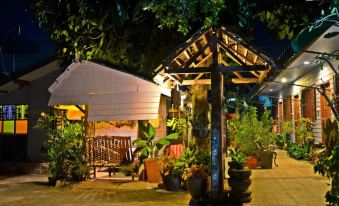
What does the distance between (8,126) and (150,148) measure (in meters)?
8.77

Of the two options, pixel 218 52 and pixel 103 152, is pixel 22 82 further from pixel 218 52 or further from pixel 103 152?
pixel 218 52

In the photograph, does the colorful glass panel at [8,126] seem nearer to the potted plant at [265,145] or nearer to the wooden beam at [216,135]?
the potted plant at [265,145]

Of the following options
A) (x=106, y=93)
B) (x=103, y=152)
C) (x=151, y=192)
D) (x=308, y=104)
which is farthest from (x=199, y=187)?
(x=308, y=104)

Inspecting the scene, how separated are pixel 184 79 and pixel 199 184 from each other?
145 inches

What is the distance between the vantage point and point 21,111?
17.4m

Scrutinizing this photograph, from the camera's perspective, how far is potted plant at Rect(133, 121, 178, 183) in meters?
11.9

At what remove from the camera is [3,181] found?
45.2ft

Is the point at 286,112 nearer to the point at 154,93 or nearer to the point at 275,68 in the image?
the point at 154,93

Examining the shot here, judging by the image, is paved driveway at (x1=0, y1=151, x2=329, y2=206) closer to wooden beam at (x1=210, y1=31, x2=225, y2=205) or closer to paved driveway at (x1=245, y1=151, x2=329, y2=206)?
paved driveway at (x1=245, y1=151, x2=329, y2=206)

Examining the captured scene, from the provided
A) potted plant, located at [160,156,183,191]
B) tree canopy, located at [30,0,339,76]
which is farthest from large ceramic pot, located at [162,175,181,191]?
tree canopy, located at [30,0,339,76]

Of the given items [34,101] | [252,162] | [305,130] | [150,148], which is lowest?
[252,162]

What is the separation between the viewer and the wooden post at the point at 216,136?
26.6 ft

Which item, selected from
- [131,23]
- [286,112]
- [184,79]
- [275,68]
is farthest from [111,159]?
[286,112]

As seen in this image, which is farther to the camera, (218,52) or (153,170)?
(153,170)
